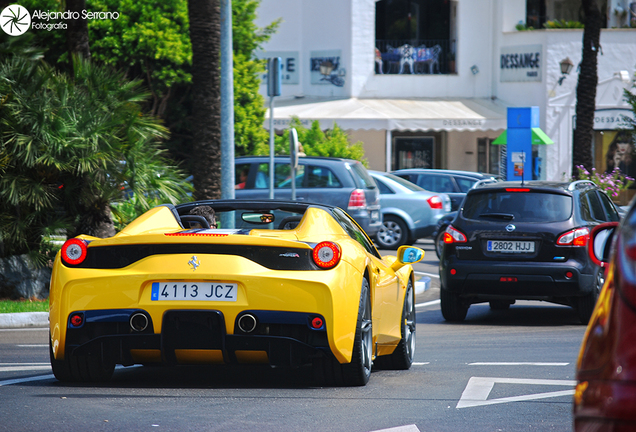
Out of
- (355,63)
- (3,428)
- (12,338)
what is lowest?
(12,338)

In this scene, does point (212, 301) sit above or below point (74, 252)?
below

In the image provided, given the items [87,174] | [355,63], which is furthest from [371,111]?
[87,174]

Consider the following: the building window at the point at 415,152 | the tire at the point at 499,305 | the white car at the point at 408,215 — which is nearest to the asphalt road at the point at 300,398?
the tire at the point at 499,305

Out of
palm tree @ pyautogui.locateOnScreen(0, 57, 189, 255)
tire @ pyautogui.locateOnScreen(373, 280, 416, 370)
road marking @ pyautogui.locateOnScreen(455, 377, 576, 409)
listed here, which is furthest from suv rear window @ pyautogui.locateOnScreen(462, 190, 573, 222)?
palm tree @ pyautogui.locateOnScreen(0, 57, 189, 255)

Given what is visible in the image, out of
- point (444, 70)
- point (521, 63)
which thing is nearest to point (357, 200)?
point (521, 63)

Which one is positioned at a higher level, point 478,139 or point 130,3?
point 130,3

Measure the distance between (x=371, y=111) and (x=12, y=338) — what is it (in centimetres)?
2462

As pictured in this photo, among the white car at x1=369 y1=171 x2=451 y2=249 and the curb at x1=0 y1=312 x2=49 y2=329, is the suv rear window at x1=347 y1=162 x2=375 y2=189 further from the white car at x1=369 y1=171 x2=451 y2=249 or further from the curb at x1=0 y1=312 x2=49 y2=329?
the curb at x1=0 y1=312 x2=49 y2=329

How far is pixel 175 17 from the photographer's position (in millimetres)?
25500

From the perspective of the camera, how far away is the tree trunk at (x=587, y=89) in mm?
22344

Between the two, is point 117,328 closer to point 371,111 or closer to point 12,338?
point 12,338

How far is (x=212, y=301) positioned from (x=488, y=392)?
1.78 metres

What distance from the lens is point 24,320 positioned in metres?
10.2

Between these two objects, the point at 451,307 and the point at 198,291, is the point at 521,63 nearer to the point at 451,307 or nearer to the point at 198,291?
the point at 451,307
